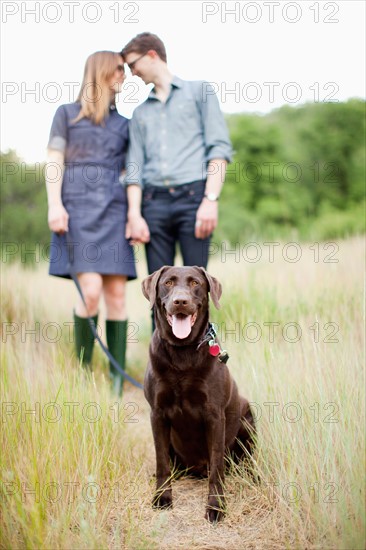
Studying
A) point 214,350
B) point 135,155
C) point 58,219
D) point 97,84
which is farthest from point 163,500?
point 97,84

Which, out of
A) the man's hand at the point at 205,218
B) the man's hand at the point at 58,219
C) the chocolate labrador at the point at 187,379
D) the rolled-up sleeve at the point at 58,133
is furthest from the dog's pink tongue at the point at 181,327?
the rolled-up sleeve at the point at 58,133

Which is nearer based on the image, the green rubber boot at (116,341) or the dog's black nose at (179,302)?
the dog's black nose at (179,302)

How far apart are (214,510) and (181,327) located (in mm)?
838

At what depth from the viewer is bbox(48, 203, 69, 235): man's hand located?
372 centimetres

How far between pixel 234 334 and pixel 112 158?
157 cm

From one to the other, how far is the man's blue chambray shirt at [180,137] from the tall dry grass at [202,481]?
50.4 inches

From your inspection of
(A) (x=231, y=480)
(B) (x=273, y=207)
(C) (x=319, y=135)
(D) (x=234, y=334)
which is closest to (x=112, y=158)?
(D) (x=234, y=334)

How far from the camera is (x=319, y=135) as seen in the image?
→ 24750 mm

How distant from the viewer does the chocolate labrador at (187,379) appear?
253 centimetres

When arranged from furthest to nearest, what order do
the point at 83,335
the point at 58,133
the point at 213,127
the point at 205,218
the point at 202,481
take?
1. the point at 83,335
2. the point at 58,133
3. the point at 213,127
4. the point at 205,218
5. the point at 202,481

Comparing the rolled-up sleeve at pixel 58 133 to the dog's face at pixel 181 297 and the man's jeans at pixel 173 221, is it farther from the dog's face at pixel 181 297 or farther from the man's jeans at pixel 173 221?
the dog's face at pixel 181 297

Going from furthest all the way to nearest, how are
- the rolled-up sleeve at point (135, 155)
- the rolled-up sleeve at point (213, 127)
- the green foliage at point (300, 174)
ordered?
the green foliage at point (300, 174) → the rolled-up sleeve at point (135, 155) → the rolled-up sleeve at point (213, 127)

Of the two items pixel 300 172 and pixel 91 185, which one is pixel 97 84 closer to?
pixel 91 185

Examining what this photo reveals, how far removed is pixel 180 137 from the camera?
12.2ft
